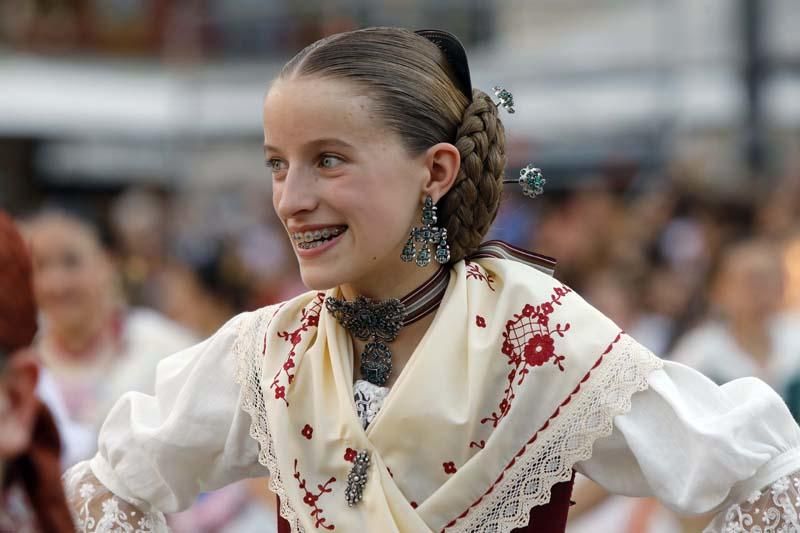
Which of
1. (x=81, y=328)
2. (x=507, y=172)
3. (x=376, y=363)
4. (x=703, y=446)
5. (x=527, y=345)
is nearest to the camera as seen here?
(x=703, y=446)

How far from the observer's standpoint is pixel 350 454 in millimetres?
2762

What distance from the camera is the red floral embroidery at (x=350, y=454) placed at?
276 cm

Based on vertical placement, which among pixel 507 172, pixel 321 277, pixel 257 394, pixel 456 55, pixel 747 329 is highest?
pixel 456 55

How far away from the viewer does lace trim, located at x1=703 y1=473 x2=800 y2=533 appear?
107 inches

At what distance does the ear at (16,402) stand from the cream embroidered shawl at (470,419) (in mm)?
832

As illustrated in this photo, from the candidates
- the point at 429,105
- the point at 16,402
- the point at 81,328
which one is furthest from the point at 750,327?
the point at 16,402

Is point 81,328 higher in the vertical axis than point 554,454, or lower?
lower

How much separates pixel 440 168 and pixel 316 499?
629 millimetres

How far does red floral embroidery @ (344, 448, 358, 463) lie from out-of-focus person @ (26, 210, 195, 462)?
343 cm

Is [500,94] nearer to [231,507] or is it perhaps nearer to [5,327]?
[5,327]

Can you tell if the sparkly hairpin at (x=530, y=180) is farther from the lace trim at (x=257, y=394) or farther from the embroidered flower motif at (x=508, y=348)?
the lace trim at (x=257, y=394)

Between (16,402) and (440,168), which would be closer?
(16,402)

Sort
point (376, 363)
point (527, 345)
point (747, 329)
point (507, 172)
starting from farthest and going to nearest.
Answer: point (747, 329)
point (507, 172)
point (376, 363)
point (527, 345)

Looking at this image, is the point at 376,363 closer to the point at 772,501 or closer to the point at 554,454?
the point at 554,454
